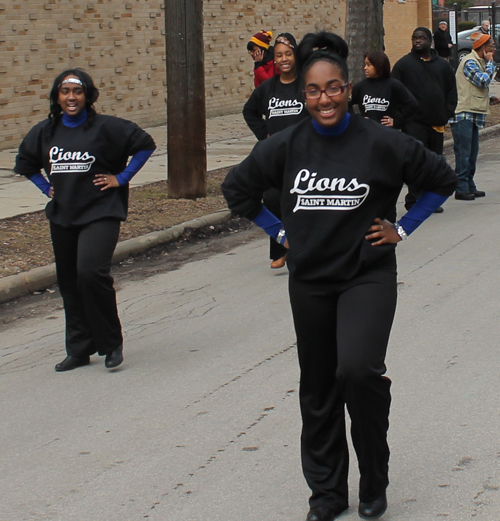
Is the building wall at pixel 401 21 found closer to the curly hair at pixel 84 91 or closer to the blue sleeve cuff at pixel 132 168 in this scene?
the blue sleeve cuff at pixel 132 168

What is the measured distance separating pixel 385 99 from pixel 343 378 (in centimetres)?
642

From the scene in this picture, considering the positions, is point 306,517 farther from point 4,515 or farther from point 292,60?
point 292,60

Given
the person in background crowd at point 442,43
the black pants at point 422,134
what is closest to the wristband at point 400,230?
the black pants at point 422,134

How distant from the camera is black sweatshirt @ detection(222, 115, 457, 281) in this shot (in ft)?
11.6

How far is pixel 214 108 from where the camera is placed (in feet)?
68.9

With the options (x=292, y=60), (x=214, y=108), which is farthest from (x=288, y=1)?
(x=292, y=60)

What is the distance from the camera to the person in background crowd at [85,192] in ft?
18.8

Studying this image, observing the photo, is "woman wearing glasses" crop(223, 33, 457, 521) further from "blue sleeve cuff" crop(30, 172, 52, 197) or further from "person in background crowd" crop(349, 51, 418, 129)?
"person in background crowd" crop(349, 51, 418, 129)

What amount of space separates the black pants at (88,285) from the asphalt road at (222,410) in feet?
0.67

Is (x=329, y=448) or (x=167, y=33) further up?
(x=167, y=33)

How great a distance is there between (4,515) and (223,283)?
4.19 meters

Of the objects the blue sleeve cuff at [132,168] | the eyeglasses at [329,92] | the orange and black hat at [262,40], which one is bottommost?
the blue sleeve cuff at [132,168]

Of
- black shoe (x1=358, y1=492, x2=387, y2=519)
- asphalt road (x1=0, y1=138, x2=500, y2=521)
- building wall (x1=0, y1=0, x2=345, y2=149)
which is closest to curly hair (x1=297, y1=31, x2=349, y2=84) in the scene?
black shoe (x1=358, y1=492, x2=387, y2=519)

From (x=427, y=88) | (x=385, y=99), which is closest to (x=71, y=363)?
(x=385, y=99)
